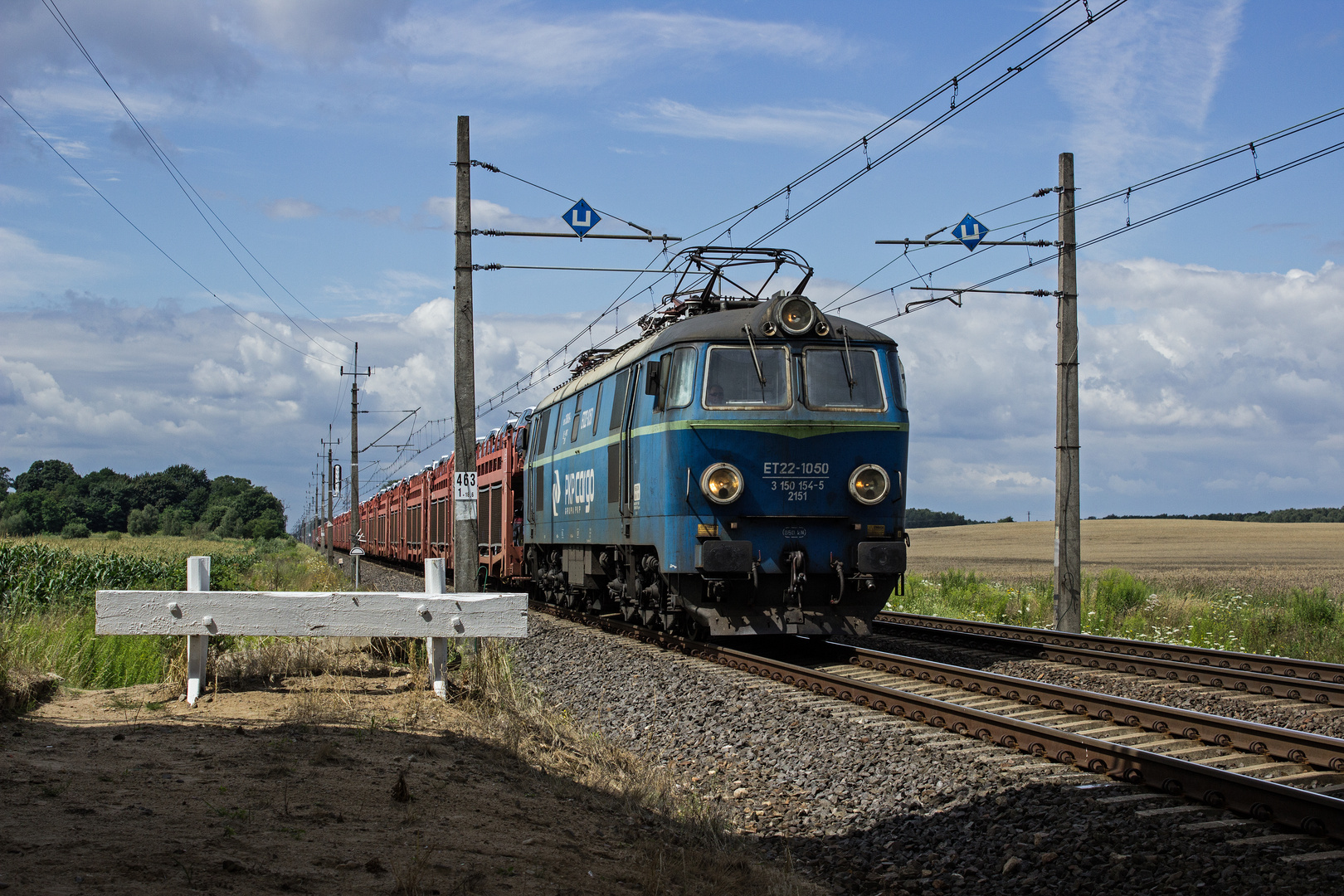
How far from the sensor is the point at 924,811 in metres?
6.64

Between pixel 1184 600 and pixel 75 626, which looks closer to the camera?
pixel 75 626

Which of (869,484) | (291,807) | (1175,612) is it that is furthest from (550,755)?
(1175,612)

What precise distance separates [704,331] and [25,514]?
103203mm

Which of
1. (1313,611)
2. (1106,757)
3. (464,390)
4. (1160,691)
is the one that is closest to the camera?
(1106,757)

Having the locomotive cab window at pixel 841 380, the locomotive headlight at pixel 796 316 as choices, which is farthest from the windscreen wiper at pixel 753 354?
the locomotive cab window at pixel 841 380

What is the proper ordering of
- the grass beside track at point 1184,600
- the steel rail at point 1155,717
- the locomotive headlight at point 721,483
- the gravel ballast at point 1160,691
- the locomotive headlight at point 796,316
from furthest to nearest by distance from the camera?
the grass beside track at point 1184,600 → the locomotive headlight at point 796,316 → the locomotive headlight at point 721,483 → the gravel ballast at point 1160,691 → the steel rail at point 1155,717

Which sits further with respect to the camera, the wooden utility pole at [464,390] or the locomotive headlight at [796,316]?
the wooden utility pole at [464,390]

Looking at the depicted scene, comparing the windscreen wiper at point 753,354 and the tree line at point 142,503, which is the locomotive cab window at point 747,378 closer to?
the windscreen wiper at point 753,354

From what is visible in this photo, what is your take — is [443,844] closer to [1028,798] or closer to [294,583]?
[1028,798]

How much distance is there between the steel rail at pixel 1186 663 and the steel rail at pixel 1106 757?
337 centimetres

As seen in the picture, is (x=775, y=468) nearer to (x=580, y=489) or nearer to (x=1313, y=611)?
(x=580, y=489)

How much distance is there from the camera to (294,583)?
90.5ft

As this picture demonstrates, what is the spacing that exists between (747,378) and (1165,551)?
51.8 meters

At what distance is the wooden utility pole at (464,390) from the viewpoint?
45.7ft
